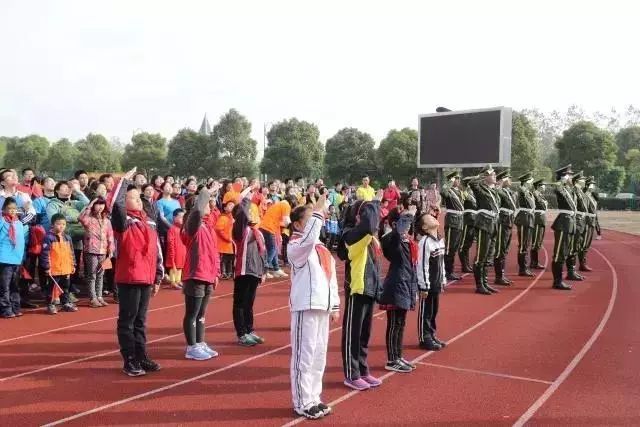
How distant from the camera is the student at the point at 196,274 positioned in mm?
5574

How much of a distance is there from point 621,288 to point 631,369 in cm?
512

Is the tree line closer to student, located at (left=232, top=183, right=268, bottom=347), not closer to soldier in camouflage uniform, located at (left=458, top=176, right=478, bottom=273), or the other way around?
soldier in camouflage uniform, located at (left=458, top=176, right=478, bottom=273)

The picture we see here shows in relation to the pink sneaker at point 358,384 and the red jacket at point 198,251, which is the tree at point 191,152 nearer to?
the red jacket at point 198,251

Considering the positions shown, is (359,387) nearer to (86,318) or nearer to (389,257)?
(389,257)

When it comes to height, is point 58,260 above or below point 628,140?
below

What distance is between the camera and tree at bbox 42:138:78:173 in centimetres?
4831

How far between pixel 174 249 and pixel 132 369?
4.90m

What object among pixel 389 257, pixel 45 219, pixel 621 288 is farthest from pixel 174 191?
pixel 621 288

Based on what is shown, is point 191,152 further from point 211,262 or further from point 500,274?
point 211,262

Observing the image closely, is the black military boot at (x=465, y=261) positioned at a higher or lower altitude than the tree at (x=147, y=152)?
lower

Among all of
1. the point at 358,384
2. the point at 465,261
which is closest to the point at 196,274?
the point at 358,384

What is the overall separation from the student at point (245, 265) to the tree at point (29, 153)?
48.2 m

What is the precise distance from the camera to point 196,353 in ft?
18.9

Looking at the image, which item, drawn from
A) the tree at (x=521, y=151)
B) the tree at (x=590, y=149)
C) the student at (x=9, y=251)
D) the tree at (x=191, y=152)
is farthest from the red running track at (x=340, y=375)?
the tree at (x=590, y=149)
